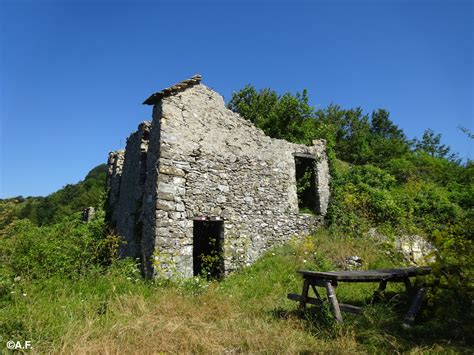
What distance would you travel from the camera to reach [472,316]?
4629mm

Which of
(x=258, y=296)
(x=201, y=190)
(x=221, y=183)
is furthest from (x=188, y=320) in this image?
(x=221, y=183)

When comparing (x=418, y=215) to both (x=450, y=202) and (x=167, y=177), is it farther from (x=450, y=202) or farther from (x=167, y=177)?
(x=167, y=177)

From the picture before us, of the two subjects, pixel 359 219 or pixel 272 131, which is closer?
pixel 359 219

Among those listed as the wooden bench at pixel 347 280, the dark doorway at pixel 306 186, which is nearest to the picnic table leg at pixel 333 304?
the wooden bench at pixel 347 280

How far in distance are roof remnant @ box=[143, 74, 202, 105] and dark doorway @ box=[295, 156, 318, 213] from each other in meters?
4.69

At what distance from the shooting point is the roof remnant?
8.29m

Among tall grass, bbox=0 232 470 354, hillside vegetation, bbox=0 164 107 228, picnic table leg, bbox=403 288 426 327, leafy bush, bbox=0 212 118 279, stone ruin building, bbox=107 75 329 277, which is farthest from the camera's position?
hillside vegetation, bbox=0 164 107 228

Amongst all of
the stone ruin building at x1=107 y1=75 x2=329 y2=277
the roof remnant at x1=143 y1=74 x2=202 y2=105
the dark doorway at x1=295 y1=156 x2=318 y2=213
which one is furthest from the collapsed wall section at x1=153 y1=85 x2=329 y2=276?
the dark doorway at x1=295 y1=156 x2=318 y2=213

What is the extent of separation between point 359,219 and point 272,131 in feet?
18.6

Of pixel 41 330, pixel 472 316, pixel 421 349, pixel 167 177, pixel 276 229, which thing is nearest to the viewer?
pixel 421 349

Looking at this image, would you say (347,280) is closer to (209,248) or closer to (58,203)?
(209,248)

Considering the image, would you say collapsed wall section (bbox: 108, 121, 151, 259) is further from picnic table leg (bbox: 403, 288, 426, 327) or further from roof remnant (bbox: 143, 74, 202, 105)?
picnic table leg (bbox: 403, 288, 426, 327)

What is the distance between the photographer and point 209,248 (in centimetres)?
964

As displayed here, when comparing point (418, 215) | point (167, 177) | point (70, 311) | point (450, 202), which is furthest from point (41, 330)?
point (450, 202)
